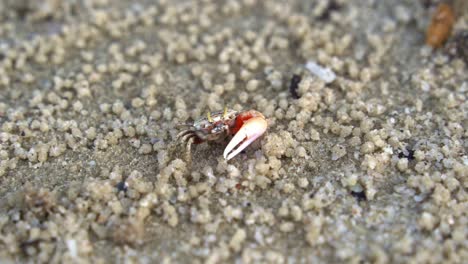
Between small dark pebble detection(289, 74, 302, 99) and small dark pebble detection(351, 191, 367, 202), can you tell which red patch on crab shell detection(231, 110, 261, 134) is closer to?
small dark pebble detection(289, 74, 302, 99)

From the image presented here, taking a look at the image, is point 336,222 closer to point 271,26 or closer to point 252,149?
point 252,149

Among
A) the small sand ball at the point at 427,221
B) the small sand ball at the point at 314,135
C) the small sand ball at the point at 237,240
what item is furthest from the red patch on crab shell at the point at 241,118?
the small sand ball at the point at 427,221

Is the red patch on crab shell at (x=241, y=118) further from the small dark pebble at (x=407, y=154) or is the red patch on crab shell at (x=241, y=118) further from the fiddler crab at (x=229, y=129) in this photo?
the small dark pebble at (x=407, y=154)

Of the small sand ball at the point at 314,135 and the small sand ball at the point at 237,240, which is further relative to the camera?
the small sand ball at the point at 314,135

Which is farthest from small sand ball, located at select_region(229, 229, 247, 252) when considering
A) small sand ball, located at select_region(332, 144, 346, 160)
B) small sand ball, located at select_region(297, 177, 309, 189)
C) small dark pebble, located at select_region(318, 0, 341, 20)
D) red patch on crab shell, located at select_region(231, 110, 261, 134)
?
small dark pebble, located at select_region(318, 0, 341, 20)

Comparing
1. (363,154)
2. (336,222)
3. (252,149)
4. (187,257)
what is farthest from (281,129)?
(187,257)

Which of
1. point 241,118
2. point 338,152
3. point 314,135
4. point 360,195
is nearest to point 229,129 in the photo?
point 241,118
